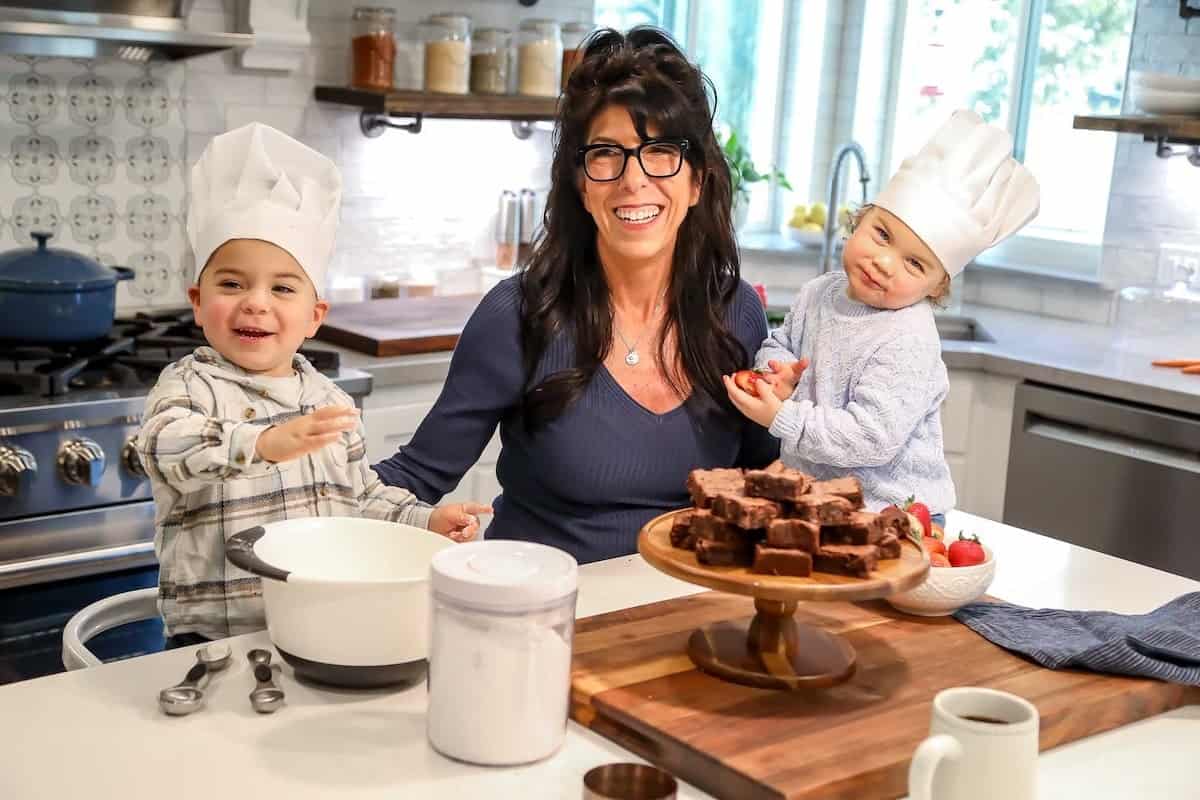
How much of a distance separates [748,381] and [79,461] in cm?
137

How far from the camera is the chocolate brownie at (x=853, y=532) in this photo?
148 cm

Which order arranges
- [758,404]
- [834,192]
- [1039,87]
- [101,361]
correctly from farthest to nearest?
[1039,87], [834,192], [101,361], [758,404]

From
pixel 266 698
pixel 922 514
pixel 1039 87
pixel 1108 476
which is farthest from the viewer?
pixel 1039 87

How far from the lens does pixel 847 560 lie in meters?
1.45

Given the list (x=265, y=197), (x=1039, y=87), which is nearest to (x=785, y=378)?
(x=265, y=197)

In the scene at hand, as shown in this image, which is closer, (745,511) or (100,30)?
(745,511)

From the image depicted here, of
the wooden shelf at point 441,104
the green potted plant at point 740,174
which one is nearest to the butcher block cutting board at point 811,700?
the wooden shelf at point 441,104

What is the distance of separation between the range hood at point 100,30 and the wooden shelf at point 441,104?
0.43 m

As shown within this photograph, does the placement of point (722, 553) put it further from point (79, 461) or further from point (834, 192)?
point (834, 192)

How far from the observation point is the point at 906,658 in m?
1.63

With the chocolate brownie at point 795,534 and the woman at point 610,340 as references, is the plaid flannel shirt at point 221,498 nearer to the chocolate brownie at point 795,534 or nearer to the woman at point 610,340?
the woman at point 610,340

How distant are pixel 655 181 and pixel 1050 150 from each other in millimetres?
2750

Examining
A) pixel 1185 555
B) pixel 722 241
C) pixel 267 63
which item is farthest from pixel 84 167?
pixel 1185 555

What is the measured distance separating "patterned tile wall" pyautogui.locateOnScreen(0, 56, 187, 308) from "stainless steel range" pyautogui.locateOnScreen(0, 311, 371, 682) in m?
0.59
